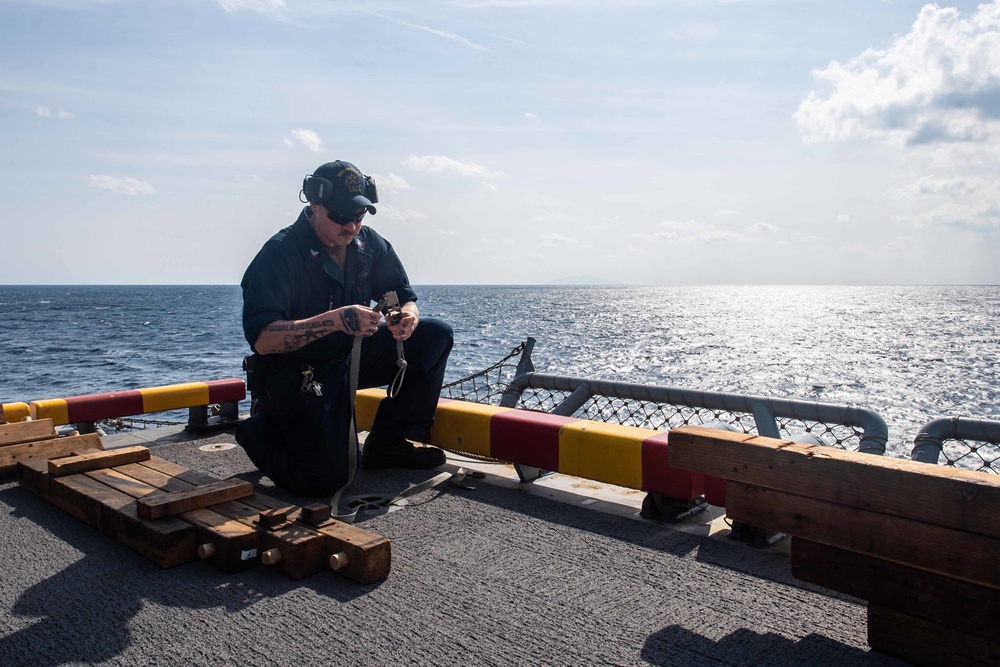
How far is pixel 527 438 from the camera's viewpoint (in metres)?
4.41

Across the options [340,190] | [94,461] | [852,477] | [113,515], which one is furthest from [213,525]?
[852,477]

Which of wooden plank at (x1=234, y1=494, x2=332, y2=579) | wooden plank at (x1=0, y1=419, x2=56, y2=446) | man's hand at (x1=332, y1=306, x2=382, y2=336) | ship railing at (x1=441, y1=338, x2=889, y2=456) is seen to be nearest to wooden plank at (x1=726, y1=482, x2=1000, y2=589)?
ship railing at (x1=441, y1=338, x2=889, y2=456)

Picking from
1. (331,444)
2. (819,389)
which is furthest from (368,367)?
(819,389)

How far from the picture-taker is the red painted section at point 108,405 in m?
5.73

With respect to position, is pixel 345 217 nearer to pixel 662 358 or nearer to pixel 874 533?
pixel 874 533

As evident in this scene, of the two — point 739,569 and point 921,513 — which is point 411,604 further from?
point 921,513

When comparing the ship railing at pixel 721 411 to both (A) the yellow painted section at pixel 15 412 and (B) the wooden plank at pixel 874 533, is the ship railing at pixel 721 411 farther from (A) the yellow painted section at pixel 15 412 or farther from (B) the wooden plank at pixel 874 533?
(A) the yellow painted section at pixel 15 412

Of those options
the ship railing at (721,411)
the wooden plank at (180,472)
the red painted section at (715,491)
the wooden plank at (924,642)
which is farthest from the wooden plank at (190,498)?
the wooden plank at (924,642)

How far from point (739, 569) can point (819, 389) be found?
99.0 feet

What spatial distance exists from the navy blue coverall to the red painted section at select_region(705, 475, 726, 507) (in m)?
1.66

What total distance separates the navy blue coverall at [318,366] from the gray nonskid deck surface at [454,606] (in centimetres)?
80

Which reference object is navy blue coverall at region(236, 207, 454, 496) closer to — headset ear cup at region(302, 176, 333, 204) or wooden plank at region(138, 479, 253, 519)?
headset ear cup at region(302, 176, 333, 204)

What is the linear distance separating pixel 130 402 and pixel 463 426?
8.75 feet

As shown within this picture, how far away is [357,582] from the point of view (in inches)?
123
